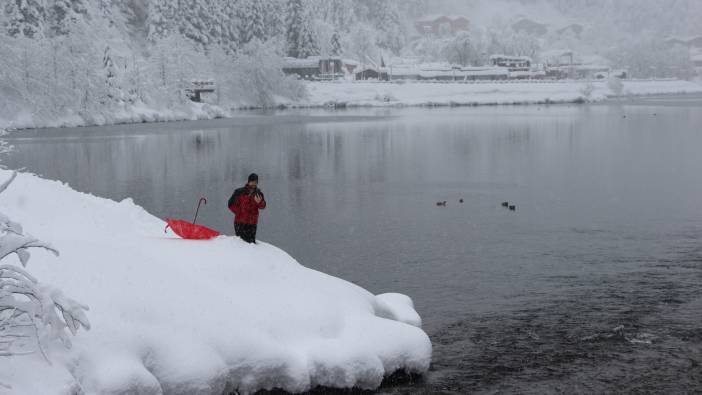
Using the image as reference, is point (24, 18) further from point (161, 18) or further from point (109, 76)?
point (161, 18)

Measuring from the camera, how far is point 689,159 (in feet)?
157

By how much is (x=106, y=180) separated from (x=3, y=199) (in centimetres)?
2200

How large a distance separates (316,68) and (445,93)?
24.1 metres

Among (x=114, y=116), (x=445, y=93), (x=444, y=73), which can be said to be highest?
(x=444, y=73)

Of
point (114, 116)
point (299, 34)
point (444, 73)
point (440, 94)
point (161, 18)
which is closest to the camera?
point (114, 116)

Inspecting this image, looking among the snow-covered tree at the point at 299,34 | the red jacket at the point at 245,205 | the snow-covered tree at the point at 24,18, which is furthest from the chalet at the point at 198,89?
the red jacket at the point at 245,205

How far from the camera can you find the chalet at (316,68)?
496ft

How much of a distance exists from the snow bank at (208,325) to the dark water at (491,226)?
3.93 ft

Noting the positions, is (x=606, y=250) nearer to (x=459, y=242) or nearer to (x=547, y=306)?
(x=459, y=242)

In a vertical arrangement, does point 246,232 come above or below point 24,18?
below

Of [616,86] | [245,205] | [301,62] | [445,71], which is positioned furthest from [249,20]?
[245,205]

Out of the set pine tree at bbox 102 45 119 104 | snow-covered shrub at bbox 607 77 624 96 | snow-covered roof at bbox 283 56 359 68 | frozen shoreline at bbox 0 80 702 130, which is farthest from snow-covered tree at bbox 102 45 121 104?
snow-covered shrub at bbox 607 77 624 96

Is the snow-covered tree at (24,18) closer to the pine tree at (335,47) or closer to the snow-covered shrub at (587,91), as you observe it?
the pine tree at (335,47)

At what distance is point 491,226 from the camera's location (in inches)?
1109
